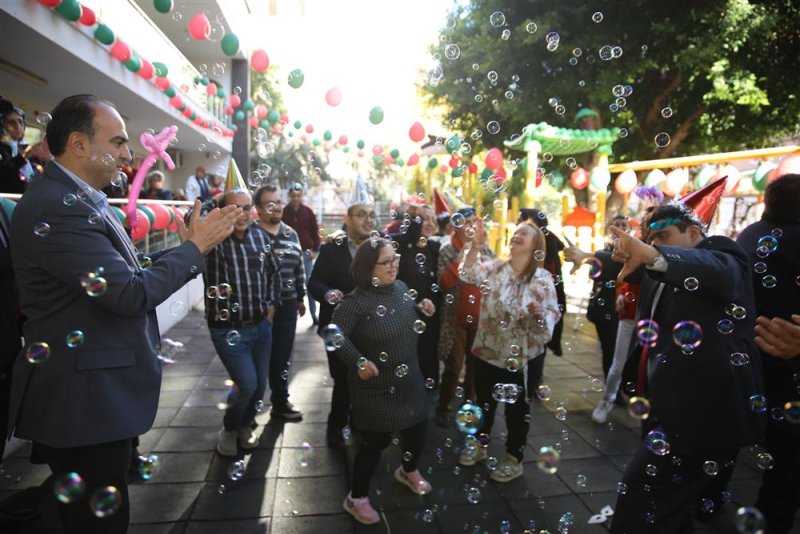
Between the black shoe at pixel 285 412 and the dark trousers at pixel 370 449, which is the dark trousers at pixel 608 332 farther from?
the black shoe at pixel 285 412

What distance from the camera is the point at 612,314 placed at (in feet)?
14.8

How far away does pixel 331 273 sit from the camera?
3.67 m

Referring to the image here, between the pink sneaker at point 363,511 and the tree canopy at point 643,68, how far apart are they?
7.28 m

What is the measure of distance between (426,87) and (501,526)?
44.2ft

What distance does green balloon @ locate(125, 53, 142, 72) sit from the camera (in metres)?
6.95

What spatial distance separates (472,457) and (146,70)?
7544mm

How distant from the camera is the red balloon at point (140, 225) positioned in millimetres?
5289

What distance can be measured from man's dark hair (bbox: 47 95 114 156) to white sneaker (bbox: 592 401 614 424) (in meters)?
4.02

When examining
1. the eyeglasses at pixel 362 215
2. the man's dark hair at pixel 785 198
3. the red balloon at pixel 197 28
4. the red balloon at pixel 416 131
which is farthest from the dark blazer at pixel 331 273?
the red balloon at pixel 416 131

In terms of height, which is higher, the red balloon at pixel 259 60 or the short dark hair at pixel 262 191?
the red balloon at pixel 259 60

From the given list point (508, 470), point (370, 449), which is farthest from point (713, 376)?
point (370, 449)

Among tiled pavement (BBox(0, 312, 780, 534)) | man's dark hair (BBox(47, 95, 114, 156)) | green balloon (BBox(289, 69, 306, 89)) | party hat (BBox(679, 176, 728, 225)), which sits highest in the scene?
green balloon (BBox(289, 69, 306, 89))

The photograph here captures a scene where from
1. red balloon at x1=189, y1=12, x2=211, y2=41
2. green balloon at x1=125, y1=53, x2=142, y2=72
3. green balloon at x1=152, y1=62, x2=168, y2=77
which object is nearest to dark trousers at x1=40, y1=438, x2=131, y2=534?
red balloon at x1=189, y1=12, x2=211, y2=41

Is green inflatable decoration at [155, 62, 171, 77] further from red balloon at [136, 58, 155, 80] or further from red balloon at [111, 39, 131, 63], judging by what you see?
red balloon at [111, 39, 131, 63]
